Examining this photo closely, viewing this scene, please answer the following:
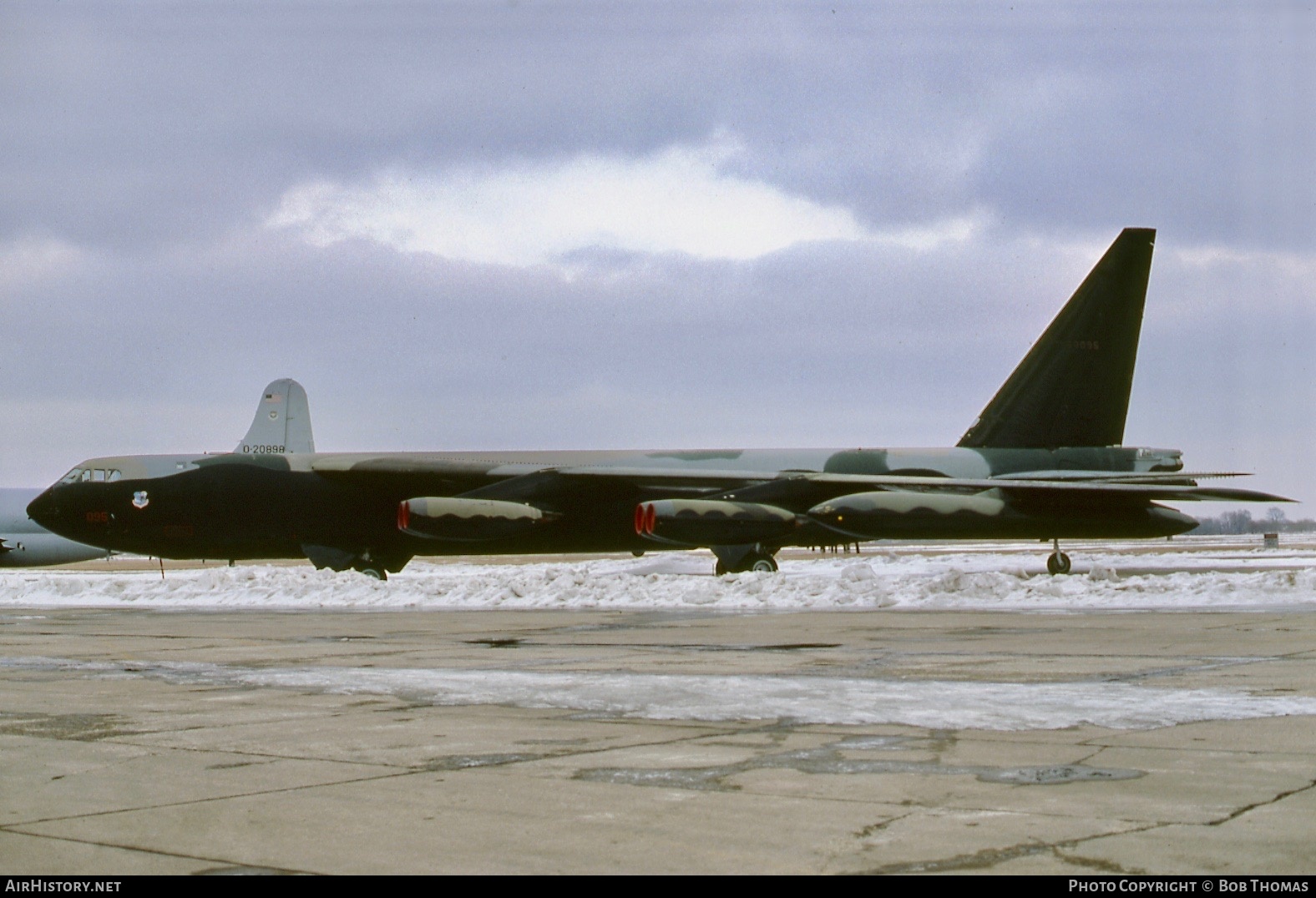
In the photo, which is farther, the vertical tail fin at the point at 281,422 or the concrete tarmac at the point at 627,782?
the vertical tail fin at the point at 281,422

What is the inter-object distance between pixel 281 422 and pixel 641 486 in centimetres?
2471

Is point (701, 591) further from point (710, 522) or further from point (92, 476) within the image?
point (92, 476)

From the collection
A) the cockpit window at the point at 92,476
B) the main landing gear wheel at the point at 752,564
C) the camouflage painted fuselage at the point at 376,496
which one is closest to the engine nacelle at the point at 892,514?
the camouflage painted fuselage at the point at 376,496

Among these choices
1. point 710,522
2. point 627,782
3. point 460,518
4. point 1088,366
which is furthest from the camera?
point 1088,366

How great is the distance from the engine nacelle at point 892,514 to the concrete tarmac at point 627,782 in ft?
38.5

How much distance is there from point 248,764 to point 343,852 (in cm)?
196

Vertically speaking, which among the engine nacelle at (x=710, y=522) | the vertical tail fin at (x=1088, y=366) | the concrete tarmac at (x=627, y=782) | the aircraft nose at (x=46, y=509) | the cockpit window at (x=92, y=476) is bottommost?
the concrete tarmac at (x=627, y=782)

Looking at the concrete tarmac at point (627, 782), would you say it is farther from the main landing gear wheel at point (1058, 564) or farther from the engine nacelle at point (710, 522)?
the main landing gear wheel at point (1058, 564)

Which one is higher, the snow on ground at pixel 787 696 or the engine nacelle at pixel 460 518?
the engine nacelle at pixel 460 518

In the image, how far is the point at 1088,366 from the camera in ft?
91.3

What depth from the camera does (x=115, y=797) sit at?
5.18m

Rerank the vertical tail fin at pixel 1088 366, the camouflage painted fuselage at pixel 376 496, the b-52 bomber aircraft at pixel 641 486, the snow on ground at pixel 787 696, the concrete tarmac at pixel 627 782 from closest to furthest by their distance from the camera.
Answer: the concrete tarmac at pixel 627 782 < the snow on ground at pixel 787 696 < the b-52 bomber aircraft at pixel 641 486 < the camouflage painted fuselage at pixel 376 496 < the vertical tail fin at pixel 1088 366

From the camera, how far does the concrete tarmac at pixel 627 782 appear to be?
13.5 ft

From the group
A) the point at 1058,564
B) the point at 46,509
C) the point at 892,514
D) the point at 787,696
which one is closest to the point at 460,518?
the point at 892,514
